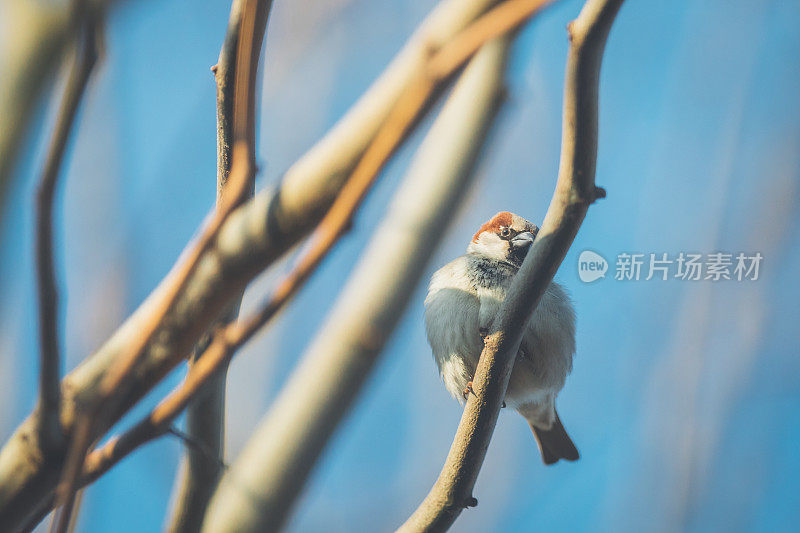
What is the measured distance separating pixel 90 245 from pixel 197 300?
988mm

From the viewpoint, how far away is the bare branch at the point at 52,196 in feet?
1.95

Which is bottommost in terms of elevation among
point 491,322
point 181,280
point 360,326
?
point 181,280

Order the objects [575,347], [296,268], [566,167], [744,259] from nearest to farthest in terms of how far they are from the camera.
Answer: [296,268]
[566,167]
[744,259]
[575,347]

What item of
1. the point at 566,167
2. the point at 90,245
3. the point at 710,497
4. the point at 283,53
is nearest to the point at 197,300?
the point at 566,167

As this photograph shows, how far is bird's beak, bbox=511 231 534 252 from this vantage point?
104 inches

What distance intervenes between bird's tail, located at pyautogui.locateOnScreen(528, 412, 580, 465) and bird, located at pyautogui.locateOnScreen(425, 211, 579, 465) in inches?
8.4

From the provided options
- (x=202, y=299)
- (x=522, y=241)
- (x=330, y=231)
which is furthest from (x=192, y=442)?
(x=522, y=241)

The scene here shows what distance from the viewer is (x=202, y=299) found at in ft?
3.21

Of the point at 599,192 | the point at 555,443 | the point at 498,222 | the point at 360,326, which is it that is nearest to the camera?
the point at 599,192

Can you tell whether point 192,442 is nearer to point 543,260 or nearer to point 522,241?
point 543,260

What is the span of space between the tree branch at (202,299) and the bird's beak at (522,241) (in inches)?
66.0

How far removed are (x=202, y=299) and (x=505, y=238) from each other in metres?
1.87

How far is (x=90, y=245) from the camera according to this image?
181 centimetres

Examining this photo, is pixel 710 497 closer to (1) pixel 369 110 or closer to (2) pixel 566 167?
(2) pixel 566 167
